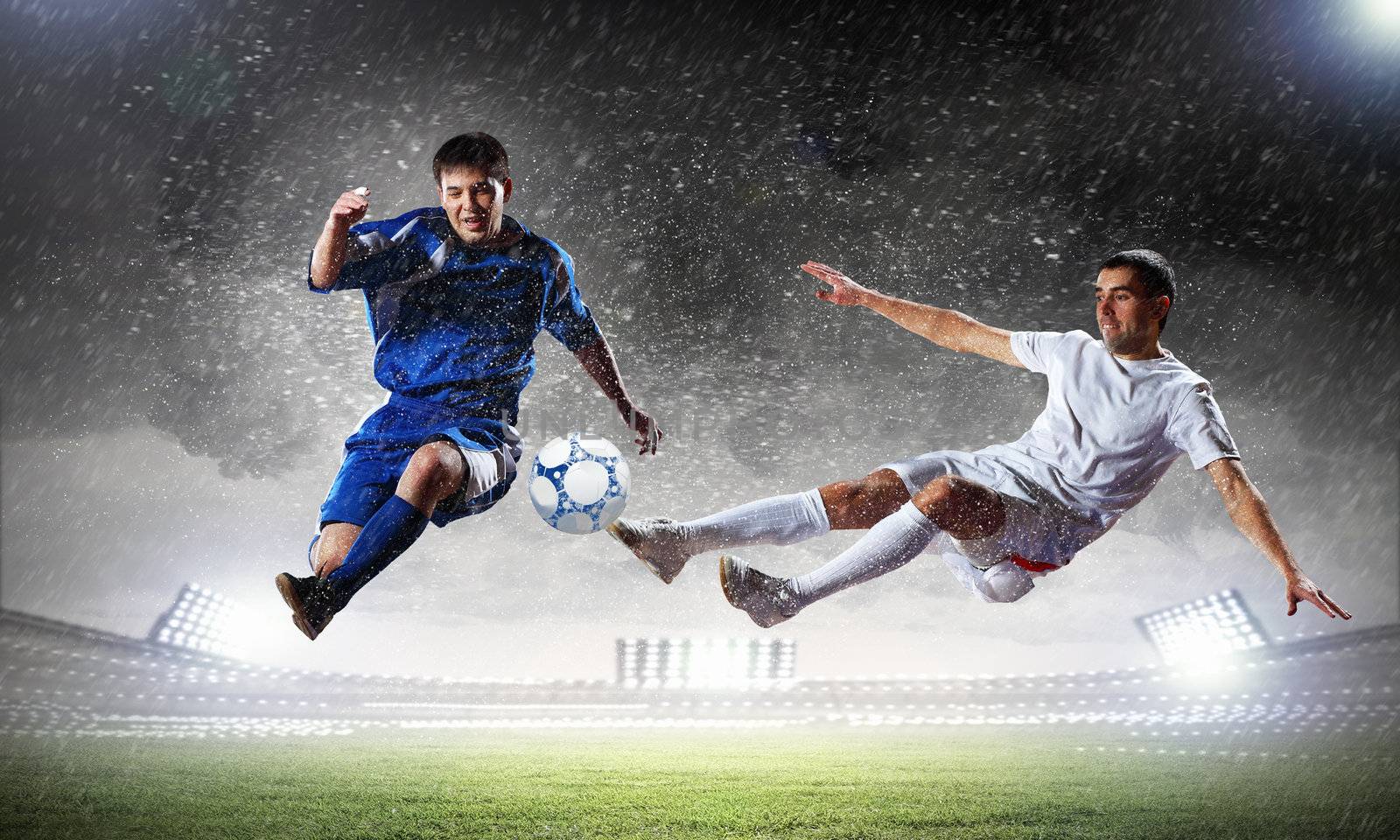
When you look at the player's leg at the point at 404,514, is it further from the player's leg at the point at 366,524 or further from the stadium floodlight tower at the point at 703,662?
the stadium floodlight tower at the point at 703,662

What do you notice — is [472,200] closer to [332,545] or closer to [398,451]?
[398,451]

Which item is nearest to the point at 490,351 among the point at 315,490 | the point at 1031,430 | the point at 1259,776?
the point at 1031,430

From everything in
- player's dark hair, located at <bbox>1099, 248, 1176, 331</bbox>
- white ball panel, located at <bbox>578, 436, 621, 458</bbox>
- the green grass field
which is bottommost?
the green grass field

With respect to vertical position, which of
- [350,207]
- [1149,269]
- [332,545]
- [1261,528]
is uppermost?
[1149,269]

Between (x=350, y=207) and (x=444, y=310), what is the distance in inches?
29.9

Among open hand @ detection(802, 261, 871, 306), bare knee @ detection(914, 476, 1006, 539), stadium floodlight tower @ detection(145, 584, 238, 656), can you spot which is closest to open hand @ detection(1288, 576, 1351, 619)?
bare knee @ detection(914, 476, 1006, 539)

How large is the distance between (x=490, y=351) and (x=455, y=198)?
2.42 feet

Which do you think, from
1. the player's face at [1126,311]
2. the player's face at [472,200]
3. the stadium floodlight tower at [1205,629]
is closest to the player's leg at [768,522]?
the player's face at [1126,311]

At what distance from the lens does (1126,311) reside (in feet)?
15.1

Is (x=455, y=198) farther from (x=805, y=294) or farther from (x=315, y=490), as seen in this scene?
(x=315, y=490)

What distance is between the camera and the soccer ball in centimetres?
413

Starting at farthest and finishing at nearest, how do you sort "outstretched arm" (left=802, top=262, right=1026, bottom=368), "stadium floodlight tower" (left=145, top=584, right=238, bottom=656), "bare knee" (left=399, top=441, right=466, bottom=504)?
"stadium floodlight tower" (left=145, top=584, right=238, bottom=656) → "outstretched arm" (left=802, top=262, right=1026, bottom=368) → "bare knee" (left=399, top=441, right=466, bottom=504)

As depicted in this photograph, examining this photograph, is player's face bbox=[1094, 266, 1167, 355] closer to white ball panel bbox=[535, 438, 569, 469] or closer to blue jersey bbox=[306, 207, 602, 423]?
white ball panel bbox=[535, 438, 569, 469]

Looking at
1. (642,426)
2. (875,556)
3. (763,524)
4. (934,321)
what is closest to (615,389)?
(642,426)
